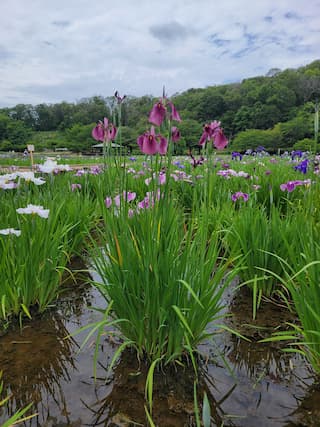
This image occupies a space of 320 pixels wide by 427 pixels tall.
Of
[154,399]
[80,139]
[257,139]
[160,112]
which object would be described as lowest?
[154,399]

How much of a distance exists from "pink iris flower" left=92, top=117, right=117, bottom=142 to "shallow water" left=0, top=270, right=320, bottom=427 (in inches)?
41.0

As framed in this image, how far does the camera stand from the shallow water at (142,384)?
42.7 inches

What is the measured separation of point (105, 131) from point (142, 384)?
1.19 meters

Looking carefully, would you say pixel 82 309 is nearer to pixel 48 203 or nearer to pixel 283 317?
pixel 48 203

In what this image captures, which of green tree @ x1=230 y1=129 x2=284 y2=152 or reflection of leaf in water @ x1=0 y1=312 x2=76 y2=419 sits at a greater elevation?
green tree @ x1=230 y1=129 x2=284 y2=152

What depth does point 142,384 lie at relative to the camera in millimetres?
1242

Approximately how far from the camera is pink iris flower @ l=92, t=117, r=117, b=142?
1527 millimetres

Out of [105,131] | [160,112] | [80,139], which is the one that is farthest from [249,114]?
[160,112]

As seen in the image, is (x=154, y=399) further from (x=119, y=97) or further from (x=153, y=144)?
(x=119, y=97)

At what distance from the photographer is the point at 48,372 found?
1319 millimetres

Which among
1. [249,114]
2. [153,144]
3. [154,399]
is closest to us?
[154,399]

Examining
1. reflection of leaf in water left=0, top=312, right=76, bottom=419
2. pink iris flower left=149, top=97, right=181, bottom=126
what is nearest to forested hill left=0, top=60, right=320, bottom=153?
pink iris flower left=149, top=97, right=181, bottom=126

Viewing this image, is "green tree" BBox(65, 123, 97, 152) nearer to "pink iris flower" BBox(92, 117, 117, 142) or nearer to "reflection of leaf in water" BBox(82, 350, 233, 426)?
"pink iris flower" BBox(92, 117, 117, 142)

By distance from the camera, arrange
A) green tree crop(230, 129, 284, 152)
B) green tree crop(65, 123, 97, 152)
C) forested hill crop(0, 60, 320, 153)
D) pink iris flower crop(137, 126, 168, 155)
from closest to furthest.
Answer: pink iris flower crop(137, 126, 168, 155) → forested hill crop(0, 60, 320, 153) → green tree crop(230, 129, 284, 152) → green tree crop(65, 123, 97, 152)
